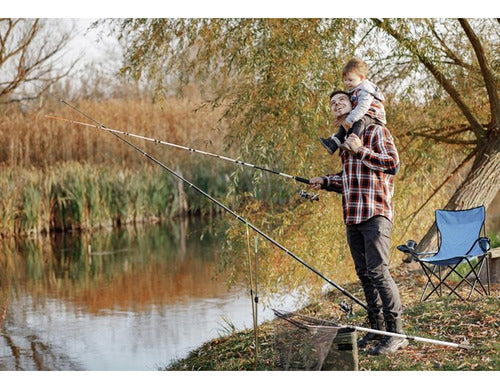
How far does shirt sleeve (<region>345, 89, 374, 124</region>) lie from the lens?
3674 millimetres

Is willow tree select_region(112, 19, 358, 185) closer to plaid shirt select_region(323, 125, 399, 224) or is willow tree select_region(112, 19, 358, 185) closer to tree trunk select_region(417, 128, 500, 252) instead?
tree trunk select_region(417, 128, 500, 252)

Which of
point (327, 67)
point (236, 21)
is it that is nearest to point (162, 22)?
point (236, 21)

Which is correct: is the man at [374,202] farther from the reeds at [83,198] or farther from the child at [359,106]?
the reeds at [83,198]

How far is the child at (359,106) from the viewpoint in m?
3.68

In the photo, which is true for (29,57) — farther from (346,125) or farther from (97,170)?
(346,125)

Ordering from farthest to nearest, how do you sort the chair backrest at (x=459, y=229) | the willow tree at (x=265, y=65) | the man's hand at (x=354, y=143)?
the willow tree at (x=265, y=65)
the chair backrest at (x=459, y=229)
the man's hand at (x=354, y=143)

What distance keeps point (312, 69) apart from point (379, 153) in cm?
221

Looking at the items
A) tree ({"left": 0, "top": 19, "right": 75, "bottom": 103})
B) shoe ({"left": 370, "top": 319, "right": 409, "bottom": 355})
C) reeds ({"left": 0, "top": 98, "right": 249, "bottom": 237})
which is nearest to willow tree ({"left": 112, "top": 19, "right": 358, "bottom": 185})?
shoe ({"left": 370, "top": 319, "right": 409, "bottom": 355})

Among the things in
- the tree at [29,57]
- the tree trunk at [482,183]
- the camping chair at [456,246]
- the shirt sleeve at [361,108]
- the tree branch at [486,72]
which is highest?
the tree at [29,57]

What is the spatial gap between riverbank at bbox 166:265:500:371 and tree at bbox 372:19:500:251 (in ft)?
3.52

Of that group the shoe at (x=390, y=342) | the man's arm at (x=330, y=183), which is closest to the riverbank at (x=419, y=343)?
the shoe at (x=390, y=342)

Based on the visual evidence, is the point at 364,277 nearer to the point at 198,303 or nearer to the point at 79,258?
the point at 198,303

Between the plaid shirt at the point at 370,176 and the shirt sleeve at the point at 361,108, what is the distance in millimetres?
76
